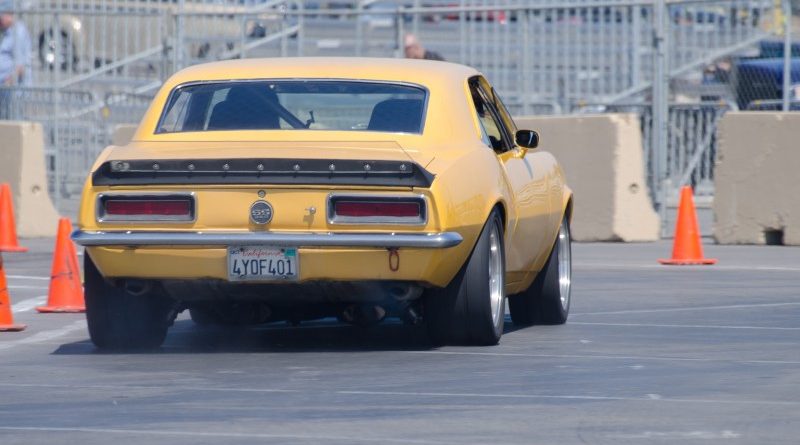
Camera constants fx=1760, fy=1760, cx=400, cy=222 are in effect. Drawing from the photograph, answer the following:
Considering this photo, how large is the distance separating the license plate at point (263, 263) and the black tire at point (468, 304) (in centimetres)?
77

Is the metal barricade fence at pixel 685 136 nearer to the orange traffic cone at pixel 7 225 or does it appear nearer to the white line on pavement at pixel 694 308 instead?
the orange traffic cone at pixel 7 225

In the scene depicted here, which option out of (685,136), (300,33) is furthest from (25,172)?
(685,136)

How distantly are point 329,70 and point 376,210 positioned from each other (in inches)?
55.7

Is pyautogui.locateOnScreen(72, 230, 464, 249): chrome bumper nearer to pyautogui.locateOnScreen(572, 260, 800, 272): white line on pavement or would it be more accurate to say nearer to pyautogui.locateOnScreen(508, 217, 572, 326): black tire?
pyautogui.locateOnScreen(508, 217, 572, 326): black tire

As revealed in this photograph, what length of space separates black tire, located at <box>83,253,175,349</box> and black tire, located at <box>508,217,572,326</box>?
223 centimetres

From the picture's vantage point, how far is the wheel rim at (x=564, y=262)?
10.2m

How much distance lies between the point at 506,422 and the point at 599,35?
14252 millimetres

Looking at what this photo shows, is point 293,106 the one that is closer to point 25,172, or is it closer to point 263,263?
point 263,263

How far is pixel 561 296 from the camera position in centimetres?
1004

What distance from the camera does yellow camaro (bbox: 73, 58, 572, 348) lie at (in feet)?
26.0

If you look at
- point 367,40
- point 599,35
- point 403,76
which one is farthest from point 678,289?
point 367,40

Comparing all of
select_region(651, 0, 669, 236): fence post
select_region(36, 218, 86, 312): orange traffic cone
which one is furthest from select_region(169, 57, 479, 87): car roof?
select_region(651, 0, 669, 236): fence post

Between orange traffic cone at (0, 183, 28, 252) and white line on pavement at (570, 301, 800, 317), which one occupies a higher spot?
white line on pavement at (570, 301, 800, 317)

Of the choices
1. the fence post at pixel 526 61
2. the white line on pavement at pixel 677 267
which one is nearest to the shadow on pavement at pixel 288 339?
the white line on pavement at pixel 677 267
